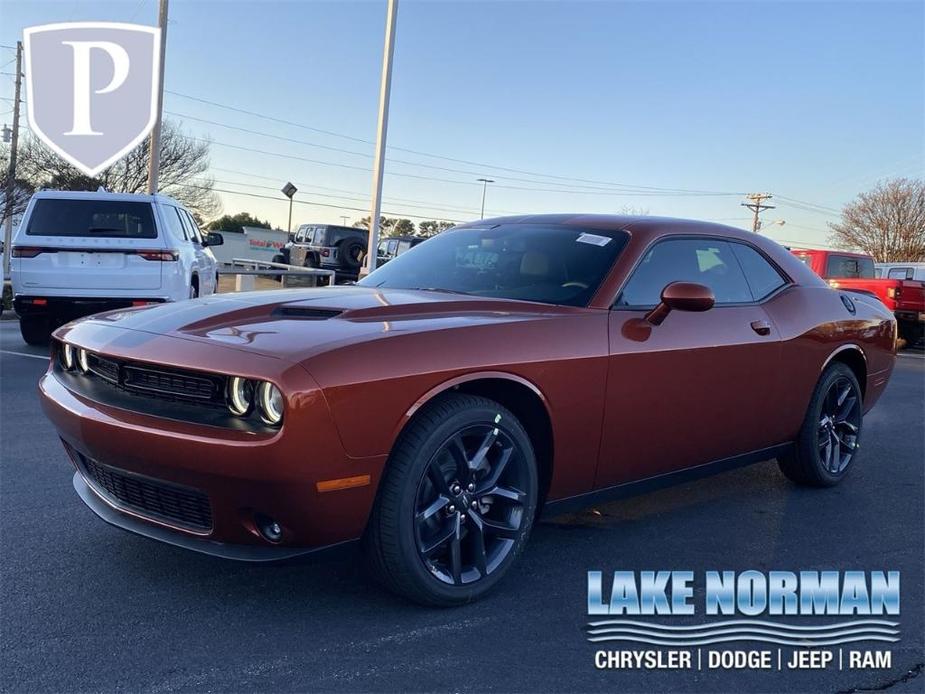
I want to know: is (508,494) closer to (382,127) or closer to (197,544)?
(197,544)

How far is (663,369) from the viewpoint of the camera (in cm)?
361

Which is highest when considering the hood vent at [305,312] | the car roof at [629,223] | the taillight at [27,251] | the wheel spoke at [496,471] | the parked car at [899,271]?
the parked car at [899,271]

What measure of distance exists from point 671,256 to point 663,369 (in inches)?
26.6

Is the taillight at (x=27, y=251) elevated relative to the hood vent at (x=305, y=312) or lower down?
lower down

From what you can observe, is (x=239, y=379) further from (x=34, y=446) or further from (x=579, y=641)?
(x=34, y=446)

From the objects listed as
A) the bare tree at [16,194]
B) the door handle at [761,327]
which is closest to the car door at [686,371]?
the door handle at [761,327]

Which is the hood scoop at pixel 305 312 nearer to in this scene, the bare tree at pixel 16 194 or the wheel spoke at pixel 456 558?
the wheel spoke at pixel 456 558

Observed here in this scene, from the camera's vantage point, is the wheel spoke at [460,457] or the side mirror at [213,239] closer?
the wheel spoke at [460,457]

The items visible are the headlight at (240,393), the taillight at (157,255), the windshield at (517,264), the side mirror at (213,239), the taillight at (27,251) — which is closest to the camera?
the headlight at (240,393)

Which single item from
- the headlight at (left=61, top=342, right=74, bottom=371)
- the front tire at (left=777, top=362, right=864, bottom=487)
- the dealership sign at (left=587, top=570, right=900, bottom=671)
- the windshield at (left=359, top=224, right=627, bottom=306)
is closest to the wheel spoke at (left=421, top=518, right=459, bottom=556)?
the dealership sign at (left=587, top=570, right=900, bottom=671)

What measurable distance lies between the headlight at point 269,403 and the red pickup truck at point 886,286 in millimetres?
15093

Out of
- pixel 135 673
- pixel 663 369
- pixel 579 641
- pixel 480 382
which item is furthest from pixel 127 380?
pixel 663 369

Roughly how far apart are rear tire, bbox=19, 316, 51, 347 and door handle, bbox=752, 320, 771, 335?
26.9 feet

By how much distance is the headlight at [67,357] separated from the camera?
327 centimetres
